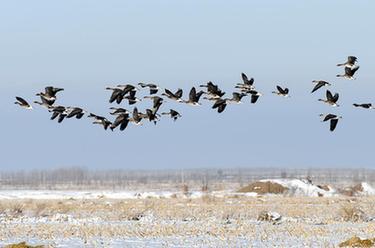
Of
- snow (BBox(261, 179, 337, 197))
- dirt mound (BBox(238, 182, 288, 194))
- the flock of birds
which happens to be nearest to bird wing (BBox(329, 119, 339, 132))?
the flock of birds

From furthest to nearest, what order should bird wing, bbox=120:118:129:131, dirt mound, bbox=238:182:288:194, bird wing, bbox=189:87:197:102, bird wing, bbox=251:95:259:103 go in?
dirt mound, bbox=238:182:288:194
bird wing, bbox=189:87:197:102
bird wing, bbox=120:118:129:131
bird wing, bbox=251:95:259:103

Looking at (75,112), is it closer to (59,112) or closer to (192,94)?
(59,112)

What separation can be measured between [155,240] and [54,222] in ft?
25.9

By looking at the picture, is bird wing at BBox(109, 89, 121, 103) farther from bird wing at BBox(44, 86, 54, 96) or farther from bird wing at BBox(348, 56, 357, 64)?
bird wing at BBox(348, 56, 357, 64)

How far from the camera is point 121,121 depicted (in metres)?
21.5

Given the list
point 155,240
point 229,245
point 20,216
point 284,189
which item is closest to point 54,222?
point 20,216

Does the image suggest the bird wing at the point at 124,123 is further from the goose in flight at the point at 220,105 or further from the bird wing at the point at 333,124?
the bird wing at the point at 333,124

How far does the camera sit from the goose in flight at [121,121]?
21359mm

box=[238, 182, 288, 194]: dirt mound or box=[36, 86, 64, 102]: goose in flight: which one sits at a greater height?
box=[36, 86, 64, 102]: goose in flight

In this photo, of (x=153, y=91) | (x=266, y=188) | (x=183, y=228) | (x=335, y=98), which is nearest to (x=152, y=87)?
(x=153, y=91)

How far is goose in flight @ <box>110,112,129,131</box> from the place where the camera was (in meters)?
21.4

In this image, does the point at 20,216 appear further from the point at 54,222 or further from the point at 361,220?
the point at 361,220

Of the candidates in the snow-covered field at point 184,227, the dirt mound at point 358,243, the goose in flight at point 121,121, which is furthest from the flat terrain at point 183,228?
the goose in flight at point 121,121

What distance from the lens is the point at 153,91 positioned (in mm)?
21422
